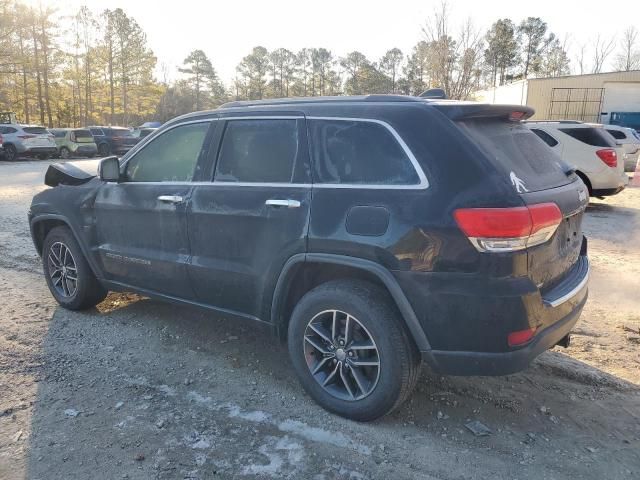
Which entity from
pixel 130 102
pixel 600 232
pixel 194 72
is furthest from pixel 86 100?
pixel 600 232

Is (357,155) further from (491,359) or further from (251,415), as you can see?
(251,415)

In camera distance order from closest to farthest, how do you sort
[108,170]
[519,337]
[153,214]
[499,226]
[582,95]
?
[499,226]
[519,337]
[153,214]
[108,170]
[582,95]

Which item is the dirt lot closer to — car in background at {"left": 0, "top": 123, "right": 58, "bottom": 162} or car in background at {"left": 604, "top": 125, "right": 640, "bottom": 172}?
car in background at {"left": 604, "top": 125, "right": 640, "bottom": 172}

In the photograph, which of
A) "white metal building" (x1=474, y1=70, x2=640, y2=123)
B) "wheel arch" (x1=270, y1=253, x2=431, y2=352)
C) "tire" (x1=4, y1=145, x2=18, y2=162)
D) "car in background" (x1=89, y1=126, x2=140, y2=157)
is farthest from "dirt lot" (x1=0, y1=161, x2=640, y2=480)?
"white metal building" (x1=474, y1=70, x2=640, y2=123)

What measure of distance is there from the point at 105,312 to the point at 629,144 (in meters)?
17.3

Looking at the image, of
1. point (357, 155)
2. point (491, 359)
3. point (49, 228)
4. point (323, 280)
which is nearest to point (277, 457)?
point (323, 280)

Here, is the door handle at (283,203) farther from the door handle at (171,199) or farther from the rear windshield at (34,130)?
the rear windshield at (34,130)

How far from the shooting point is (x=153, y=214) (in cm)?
401

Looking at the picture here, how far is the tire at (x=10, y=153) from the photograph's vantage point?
2411cm

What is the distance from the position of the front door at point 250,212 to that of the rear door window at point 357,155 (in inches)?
4.2

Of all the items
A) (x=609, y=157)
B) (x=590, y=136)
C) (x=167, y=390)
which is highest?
(x=590, y=136)

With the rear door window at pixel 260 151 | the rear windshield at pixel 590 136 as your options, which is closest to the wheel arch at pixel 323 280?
the rear door window at pixel 260 151

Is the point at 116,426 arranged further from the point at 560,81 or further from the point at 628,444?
the point at 560,81

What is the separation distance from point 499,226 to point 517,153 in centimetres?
66
